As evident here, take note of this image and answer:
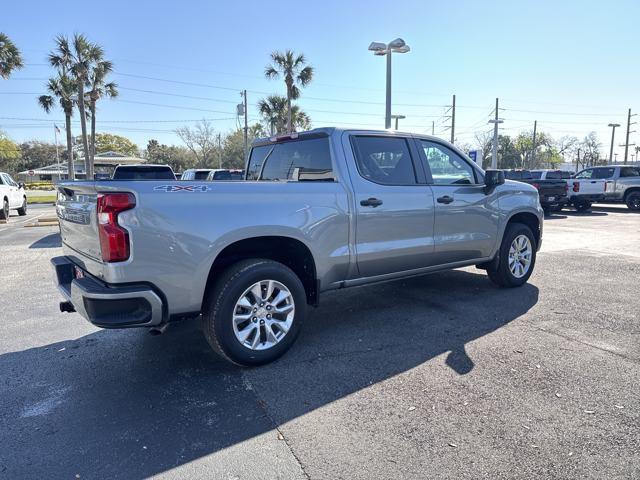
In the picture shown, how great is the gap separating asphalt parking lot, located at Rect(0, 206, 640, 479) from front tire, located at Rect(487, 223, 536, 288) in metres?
0.57

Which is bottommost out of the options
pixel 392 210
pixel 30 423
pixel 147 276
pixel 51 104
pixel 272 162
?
pixel 30 423

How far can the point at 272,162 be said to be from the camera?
5020 mm

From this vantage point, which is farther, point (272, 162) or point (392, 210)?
point (272, 162)

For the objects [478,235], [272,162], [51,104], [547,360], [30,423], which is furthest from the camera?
[51,104]

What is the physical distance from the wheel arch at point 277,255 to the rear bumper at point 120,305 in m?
0.51

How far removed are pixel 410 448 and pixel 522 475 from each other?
597 mm

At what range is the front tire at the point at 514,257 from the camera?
5.84 meters

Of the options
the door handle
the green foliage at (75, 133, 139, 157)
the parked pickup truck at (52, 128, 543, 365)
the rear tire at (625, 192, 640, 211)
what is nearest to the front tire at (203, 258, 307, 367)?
the parked pickup truck at (52, 128, 543, 365)

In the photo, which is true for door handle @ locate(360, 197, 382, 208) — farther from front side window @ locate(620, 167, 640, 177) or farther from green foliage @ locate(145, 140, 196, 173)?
green foliage @ locate(145, 140, 196, 173)

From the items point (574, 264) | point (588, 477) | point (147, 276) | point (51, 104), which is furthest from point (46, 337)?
point (51, 104)

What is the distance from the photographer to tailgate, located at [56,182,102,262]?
320 cm

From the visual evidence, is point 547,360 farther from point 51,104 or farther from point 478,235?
point 51,104

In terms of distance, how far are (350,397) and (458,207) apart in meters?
2.80

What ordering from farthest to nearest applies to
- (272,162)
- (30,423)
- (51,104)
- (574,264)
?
(51,104) < (574,264) < (272,162) < (30,423)
